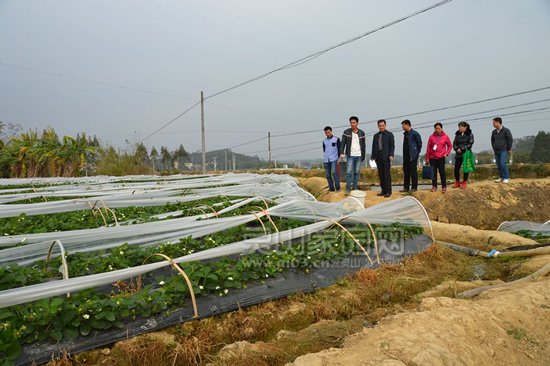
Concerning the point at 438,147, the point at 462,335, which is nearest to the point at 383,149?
the point at 438,147

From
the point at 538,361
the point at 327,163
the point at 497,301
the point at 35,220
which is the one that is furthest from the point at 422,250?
the point at 35,220

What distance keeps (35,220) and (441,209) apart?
7.89 meters

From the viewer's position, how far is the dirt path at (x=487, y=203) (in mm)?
7258

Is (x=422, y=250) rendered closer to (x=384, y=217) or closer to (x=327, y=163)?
(x=384, y=217)

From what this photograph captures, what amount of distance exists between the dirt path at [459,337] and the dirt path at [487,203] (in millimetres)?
4614

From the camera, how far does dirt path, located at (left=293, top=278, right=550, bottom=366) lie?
207 centimetres

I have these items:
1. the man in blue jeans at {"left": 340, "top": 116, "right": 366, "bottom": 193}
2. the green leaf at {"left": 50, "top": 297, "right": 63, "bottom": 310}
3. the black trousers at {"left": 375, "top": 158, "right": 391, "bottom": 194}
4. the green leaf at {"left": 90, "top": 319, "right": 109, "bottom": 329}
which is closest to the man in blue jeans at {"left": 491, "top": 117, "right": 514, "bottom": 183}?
the black trousers at {"left": 375, "top": 158, "right": 391, "bottom": 194}

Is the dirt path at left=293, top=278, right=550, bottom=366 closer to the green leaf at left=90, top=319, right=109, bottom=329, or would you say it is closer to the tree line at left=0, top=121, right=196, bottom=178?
the green leaf at left=90, top=319, right=109, bottom=329

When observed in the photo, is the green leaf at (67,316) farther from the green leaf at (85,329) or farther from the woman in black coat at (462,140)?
the woman in black coat at (462,140)

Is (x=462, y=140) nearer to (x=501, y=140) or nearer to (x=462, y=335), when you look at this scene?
(x=501, y=140)

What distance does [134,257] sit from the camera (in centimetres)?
356

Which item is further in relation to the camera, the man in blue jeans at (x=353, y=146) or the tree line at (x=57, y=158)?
the tree line at (x=57, y=158)

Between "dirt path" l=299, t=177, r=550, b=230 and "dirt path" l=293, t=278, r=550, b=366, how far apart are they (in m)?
4.61

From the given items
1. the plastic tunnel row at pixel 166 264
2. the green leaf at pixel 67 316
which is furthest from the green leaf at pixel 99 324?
the green leaf at pixel 67 316
